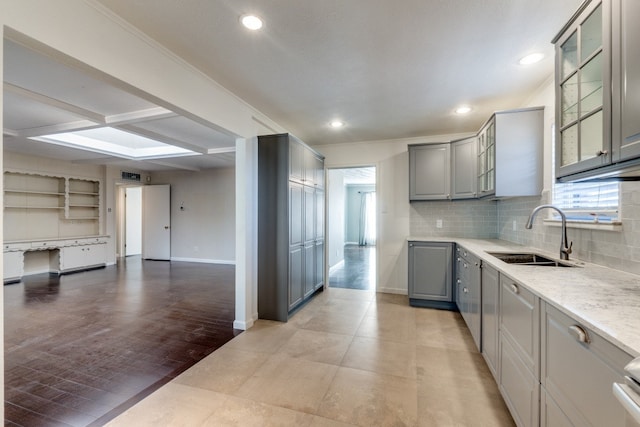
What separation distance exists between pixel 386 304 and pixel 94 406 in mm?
3264

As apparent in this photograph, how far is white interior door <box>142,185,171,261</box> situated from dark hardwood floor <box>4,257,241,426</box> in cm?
259

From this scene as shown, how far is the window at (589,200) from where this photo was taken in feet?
6.11

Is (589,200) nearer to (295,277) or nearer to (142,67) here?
(295,277)

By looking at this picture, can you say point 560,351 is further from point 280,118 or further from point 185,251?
point 185,251

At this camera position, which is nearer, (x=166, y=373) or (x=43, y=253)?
(x=166, y=373)

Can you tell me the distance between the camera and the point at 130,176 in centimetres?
764

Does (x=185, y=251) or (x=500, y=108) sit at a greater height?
(x=500, y=108)

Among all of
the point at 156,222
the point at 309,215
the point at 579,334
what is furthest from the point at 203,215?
the point at 579,334

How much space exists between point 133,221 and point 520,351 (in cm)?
1045

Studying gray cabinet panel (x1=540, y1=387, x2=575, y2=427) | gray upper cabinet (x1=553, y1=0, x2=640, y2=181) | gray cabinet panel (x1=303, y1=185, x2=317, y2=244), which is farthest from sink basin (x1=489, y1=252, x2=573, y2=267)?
gray cabinet panel (x1=303, y1=185, x2=317, y2=244)

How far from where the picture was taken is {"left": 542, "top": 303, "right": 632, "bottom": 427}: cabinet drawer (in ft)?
2.89

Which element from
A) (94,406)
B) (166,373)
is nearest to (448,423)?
(166,373)

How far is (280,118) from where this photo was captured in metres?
3.71

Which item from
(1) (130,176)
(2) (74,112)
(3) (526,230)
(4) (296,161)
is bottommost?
(3) (526,230)
